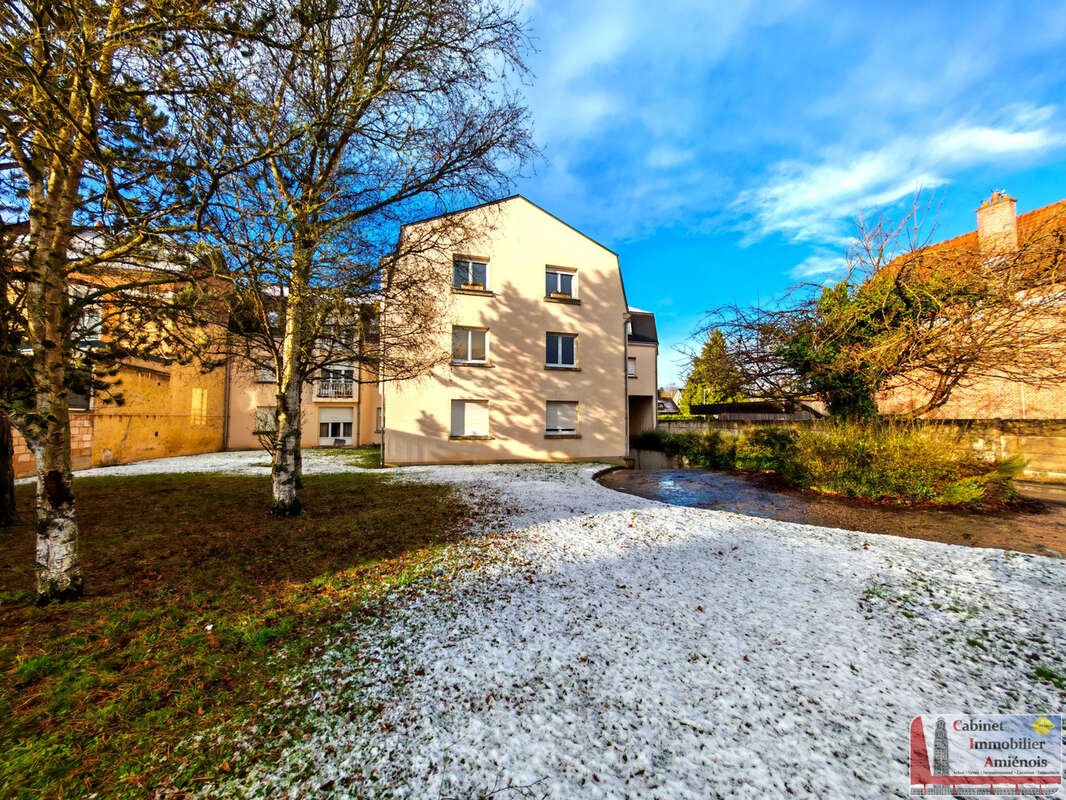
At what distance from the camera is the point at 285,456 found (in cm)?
607

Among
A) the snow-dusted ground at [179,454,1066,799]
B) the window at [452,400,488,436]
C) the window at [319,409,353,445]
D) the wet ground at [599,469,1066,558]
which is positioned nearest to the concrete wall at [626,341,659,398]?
the window at [452,400,488,436]

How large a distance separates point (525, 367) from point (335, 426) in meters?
14.4

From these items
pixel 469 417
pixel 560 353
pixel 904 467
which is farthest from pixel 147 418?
pixel 904 467

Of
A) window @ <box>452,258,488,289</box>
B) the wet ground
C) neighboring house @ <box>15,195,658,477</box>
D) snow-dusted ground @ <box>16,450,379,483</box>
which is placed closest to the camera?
the wet ground

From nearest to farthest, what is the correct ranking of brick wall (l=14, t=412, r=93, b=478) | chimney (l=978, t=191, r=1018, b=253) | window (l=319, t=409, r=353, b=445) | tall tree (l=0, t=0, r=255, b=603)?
tall tree (l=0, t=0, r=255, b=603)
brick wall (l=14, t=412, r=93, b=478)
chimney (l=978, t=191, r=1018, b=253)
window (l=319, t=409, r=353, b=445)

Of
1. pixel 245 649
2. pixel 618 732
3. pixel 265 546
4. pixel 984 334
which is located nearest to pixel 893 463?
pixel 984 334

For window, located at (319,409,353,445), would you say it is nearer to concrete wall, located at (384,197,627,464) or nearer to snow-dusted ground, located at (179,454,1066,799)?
concrete wall, located at (384,197,627,464)

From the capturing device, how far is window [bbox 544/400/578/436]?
15094 millimetres

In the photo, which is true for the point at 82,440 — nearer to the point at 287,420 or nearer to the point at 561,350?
the point at 287,420

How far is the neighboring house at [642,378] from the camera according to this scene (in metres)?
21.7

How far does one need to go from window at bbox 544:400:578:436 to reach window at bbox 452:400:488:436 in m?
2.48

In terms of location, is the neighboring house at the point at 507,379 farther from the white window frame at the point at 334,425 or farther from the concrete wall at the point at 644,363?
the concrete wall at the point at 644,363

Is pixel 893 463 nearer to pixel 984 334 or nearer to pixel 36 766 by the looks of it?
pixel 984 334

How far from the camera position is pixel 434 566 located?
4.34 metres
